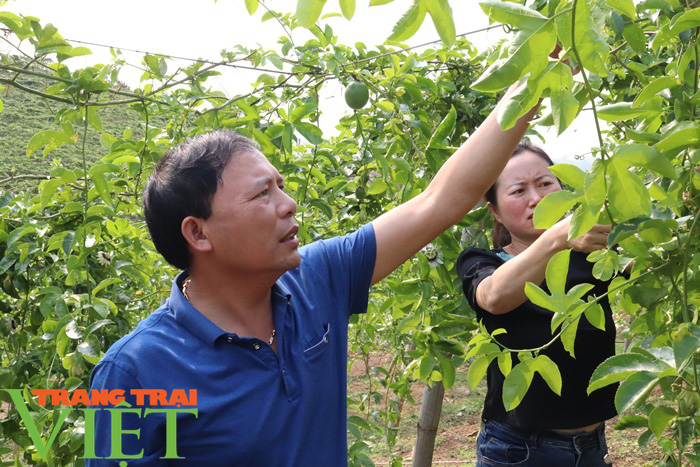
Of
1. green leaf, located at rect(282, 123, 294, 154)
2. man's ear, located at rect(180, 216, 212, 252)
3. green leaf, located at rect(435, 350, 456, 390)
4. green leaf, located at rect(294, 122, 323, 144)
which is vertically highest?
green leaf, located at rect(294, 122, 323, 144)

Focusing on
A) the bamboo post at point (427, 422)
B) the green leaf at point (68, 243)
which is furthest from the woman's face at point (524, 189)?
the bamboo post at point (427, 422)

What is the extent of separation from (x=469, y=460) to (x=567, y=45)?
4.37 m

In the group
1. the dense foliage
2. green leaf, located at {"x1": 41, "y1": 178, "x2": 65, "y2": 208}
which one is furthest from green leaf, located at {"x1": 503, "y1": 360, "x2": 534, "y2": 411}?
green leaf, located at {"x1": 41, "y1": 178, "x2": 65, "y2": 208}

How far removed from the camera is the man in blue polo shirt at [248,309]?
1100mm

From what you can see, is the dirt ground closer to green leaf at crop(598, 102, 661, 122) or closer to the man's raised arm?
the man's raised arm

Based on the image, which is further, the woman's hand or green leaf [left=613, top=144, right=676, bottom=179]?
the woman's hand

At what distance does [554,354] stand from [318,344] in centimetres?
58

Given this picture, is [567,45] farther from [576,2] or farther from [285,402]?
[285,402]

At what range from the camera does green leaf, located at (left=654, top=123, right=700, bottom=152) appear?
2.47 ft

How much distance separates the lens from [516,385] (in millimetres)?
908

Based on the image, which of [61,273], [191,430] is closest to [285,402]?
[191,430]

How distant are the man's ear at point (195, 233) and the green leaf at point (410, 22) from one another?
741mm

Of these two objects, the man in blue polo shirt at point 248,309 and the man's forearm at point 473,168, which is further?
the man's forearm at point 473,168

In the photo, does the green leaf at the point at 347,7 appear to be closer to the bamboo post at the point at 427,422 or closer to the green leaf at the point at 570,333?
the green leaf at the point at 570,333
